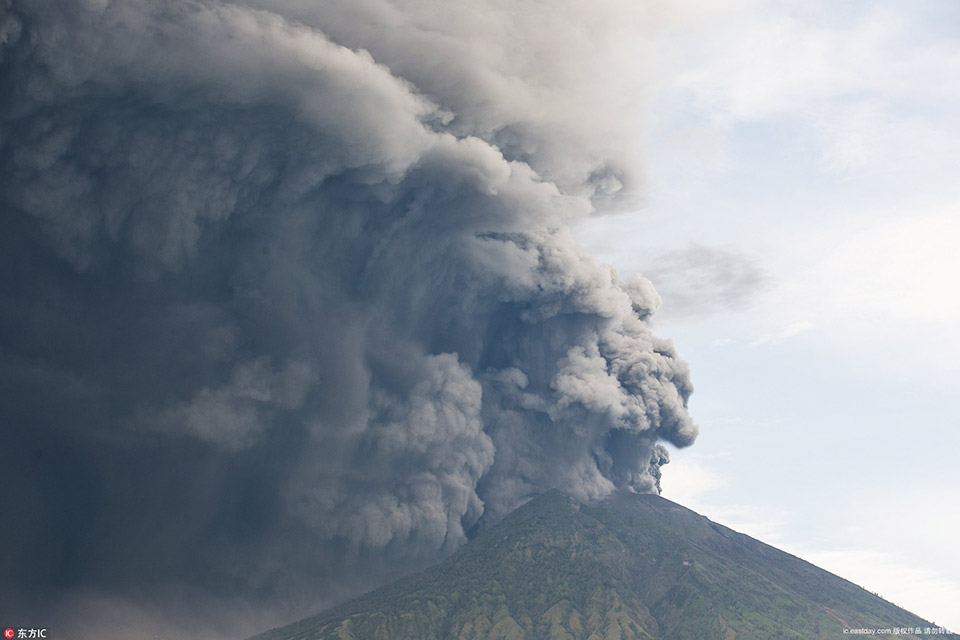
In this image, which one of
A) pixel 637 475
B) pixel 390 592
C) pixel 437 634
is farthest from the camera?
pixel 637 475

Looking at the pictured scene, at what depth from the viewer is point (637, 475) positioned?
183125 millimetres

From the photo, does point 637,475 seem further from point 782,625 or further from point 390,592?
point 390,592

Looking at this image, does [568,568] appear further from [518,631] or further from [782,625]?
[782,625]

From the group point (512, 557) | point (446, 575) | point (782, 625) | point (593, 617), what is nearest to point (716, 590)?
point (782, 625)

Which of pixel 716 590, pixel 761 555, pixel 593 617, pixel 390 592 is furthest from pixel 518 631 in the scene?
pixel 761 555

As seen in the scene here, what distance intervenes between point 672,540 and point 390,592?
2336 inches

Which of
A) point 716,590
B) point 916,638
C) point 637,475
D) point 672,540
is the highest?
point 637,475

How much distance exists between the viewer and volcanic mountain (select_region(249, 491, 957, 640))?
494 ft

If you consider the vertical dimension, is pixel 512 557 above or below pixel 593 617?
above

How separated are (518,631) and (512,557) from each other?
20113mm

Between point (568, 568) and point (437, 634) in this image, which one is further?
point (568, 568)

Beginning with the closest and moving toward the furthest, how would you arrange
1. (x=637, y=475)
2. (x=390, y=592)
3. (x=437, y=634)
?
(x=437, y=634), (x=390, y=592), (x=637, y=475)

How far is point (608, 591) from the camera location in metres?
163

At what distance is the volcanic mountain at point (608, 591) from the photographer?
151 metres
